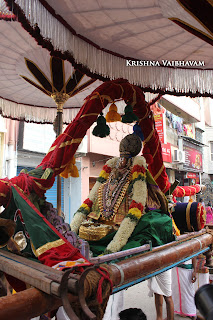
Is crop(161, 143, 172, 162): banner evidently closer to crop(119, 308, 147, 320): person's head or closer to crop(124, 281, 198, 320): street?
crop(124, 281, 198, 320): street

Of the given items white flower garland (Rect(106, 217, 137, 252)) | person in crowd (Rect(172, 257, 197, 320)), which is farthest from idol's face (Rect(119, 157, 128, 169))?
person in crowd (Rect(172, 257, 197, 320))

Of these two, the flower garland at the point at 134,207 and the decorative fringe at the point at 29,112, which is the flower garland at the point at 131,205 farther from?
the decorative fringe at the point at 29,112

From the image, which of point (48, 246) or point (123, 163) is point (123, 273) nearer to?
point (48, 246)

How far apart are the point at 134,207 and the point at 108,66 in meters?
1.49

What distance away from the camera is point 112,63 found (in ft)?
9.17

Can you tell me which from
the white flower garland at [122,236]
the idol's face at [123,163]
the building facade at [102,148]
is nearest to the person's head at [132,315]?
the white flower garland at [122,236]

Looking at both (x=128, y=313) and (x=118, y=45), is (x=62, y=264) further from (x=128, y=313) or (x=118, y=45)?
(x=118, y=45)

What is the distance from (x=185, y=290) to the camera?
380cm

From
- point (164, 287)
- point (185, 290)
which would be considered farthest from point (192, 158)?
point (164, 287)

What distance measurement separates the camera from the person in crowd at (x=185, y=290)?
3.76m

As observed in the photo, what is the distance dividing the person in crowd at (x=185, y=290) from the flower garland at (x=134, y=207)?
74.1 inches

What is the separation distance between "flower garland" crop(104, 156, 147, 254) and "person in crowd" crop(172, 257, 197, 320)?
1.88m

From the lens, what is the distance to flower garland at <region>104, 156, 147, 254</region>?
7.52 ft

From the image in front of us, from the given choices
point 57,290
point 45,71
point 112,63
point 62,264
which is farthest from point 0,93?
point 57,290
